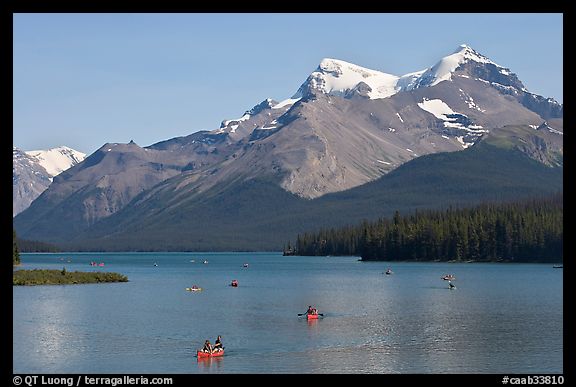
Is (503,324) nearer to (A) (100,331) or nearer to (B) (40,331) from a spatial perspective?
(A) (100,331)

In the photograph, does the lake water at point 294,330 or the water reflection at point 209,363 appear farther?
the lake water at point 294,330

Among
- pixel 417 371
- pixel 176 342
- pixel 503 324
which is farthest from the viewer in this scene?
pixel 503 324

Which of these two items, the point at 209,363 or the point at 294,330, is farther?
the point at 294,330

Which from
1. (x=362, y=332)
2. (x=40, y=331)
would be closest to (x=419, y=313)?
(x=362, y=332)

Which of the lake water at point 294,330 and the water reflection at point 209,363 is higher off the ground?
the lake water at point 294,330

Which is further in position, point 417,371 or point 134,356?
point 134,356

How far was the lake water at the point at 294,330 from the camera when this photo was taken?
78.6 m

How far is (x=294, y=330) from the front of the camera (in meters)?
105

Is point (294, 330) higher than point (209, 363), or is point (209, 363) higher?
point (294, 330)

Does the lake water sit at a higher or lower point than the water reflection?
higher

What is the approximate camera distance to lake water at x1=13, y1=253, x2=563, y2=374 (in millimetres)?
78625
